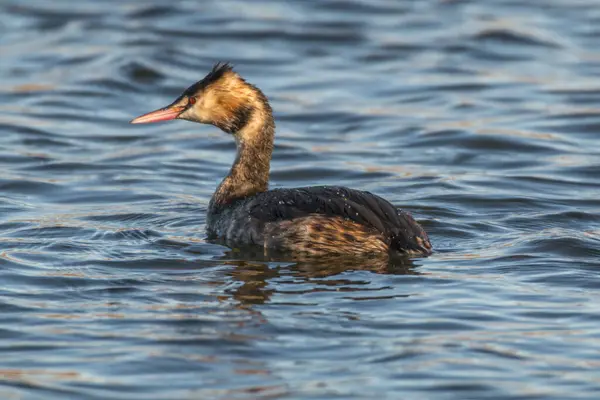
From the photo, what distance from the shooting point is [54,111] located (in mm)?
14531

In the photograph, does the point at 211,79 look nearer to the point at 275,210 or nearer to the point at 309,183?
the point at 275,210

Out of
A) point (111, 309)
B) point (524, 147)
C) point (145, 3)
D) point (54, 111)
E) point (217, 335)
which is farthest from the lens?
point (145, 3)

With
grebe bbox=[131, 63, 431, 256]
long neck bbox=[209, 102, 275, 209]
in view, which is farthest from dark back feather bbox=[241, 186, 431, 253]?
long neck bbox=[209, 102, 275, 209]

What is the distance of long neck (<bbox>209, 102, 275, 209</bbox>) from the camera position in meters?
9.77

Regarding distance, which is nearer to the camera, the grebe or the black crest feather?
the grebe

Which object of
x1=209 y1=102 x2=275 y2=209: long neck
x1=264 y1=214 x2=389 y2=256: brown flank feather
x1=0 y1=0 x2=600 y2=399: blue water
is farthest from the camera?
x1=209 y1=102 x2=275 y2=209: long neck

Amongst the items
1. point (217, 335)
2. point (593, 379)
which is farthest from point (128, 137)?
point (593, 379)

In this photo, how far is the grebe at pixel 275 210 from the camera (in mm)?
8578

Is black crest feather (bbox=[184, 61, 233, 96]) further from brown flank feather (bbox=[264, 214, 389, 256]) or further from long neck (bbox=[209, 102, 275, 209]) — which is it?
brown flank feather (bbox=[264, 214, 389, 256])

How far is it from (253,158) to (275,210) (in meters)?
1.06

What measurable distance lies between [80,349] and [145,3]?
13237 millimetres

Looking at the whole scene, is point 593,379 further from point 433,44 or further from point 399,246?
point 433,44

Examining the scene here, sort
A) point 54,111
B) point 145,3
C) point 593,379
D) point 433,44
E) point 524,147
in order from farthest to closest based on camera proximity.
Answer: point 145,3, point 433,44, point 54,111, point 524,147, point 593,379

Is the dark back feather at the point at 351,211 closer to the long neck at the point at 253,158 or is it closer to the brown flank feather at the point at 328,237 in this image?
the brown flank feather at the point at 328,237
